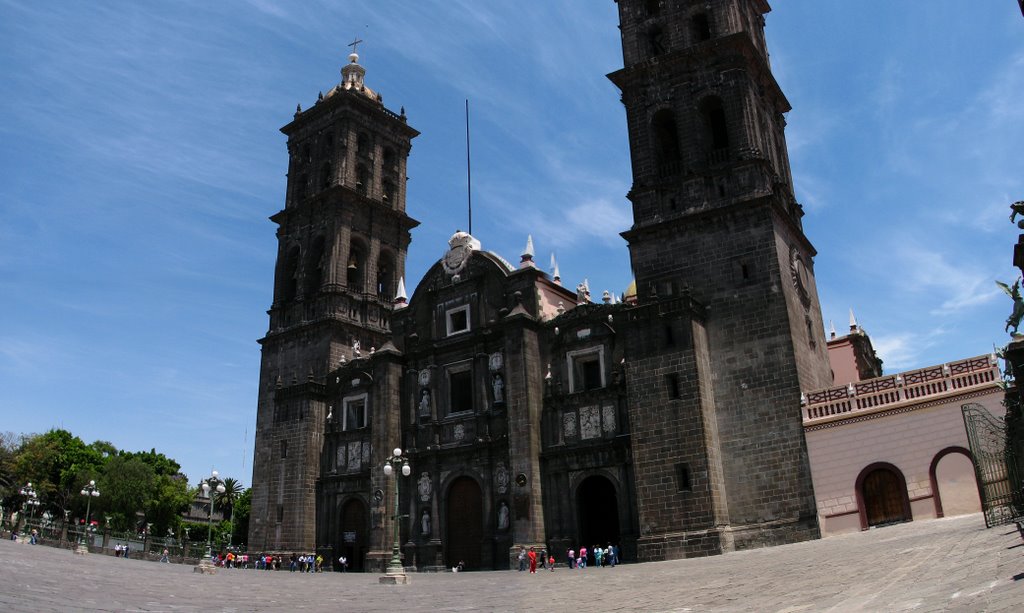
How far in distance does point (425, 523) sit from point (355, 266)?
1543cm

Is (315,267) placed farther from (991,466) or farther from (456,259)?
(991,466)

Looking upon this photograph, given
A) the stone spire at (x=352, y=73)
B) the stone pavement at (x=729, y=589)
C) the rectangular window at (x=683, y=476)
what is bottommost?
the stone pavement at (x=729, y=589)

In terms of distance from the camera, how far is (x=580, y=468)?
3039 centimetres

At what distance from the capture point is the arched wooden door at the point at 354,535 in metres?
36.1

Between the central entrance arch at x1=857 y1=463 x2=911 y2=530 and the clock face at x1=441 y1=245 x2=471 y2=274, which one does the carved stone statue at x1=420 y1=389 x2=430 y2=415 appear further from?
the central entrance arch at x1=857 y1=463 x2=911 y2=530

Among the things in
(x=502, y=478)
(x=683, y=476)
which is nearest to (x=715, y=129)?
(x=683, y=476)

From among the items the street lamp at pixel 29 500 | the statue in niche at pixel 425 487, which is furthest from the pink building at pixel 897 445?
the street lamp at pixel 29 500

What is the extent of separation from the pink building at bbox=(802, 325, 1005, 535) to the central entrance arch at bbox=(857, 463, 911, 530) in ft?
0.09

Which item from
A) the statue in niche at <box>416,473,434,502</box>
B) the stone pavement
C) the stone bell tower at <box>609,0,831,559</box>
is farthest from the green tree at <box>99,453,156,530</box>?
the stone bell tower at <box>609,0,831,559</box>

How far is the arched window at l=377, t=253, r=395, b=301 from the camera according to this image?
4447cm

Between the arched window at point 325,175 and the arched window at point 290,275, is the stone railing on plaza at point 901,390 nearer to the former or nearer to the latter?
the arched window at point 290,275

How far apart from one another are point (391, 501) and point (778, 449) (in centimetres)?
1628

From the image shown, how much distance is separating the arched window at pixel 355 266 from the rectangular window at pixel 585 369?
1498 cm

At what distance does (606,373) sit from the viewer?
31.1 m
